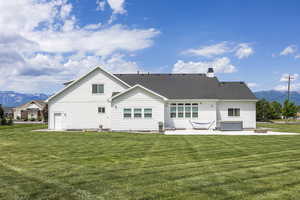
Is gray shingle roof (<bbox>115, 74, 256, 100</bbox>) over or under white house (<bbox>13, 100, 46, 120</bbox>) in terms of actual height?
over

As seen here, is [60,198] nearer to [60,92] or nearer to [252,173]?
[252,173]

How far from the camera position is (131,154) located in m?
10.3

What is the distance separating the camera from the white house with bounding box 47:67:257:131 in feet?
76.4

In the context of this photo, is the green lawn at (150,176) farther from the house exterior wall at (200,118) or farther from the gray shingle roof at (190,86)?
the gray shingle roof at (190,86)

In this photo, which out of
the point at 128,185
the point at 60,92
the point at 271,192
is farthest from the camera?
the point at 60,92

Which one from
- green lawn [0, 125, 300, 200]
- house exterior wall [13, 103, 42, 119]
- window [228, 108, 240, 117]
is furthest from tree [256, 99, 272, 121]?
house exterior wall [13, 103, 42, 119]

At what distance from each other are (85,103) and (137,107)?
19.0 ft

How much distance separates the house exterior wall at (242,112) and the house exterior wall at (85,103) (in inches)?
423

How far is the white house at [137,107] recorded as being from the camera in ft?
76.4

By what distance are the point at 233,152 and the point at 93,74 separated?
18.0 meters

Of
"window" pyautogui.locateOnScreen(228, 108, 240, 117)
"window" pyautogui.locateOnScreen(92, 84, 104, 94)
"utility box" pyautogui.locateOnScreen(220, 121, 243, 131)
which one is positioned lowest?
"utility box" pyautogui.locateOnScreen(220, 121, 243, 131)

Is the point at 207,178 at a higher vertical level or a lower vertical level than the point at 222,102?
lower

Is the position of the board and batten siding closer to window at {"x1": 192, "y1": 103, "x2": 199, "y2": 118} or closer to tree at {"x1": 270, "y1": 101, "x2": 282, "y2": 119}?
window at {"x1": 192, "y1": 103, "x2": 199, "y2": 118}

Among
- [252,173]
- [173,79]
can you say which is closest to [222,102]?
[173,79]
